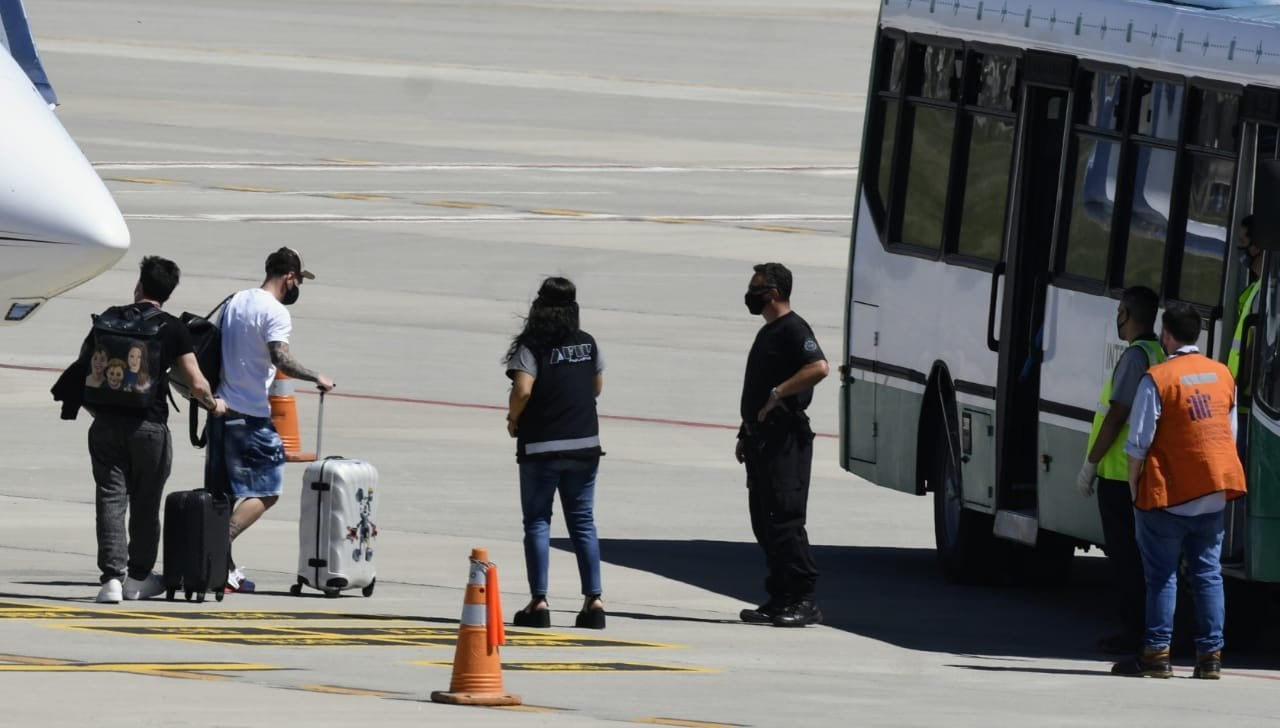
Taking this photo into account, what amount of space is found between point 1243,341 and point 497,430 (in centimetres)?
937

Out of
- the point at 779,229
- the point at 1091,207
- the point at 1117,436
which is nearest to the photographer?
the point at 1117,436

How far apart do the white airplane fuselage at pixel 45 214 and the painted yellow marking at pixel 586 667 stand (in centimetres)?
241

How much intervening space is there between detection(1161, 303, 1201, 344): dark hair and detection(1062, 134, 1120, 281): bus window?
1973 millimetres

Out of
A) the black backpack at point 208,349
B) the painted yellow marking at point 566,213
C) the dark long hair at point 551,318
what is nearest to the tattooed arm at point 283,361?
the black backpack at point 208,349

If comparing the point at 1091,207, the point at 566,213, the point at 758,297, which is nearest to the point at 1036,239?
the point at 1091,207

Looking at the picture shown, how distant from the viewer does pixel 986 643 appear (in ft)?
49.3

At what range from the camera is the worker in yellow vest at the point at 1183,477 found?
44.1ft

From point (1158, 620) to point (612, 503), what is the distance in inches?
253

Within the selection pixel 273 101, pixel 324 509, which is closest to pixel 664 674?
pixel 324 509

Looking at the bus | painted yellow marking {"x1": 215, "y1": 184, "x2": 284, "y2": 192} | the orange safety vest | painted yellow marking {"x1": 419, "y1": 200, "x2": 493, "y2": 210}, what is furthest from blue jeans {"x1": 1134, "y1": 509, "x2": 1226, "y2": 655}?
painted yellow marking {"x1": 215, "y1": 184, "x2": 284, "y2": 192}

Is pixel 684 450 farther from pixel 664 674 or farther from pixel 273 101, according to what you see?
pixel 273 101

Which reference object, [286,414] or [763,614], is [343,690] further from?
[286,414]

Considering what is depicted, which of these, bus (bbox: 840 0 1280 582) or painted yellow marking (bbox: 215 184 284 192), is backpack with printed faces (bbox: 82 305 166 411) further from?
painted yellow marking (bbox: 215 184 284 192)

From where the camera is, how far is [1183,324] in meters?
13.5
